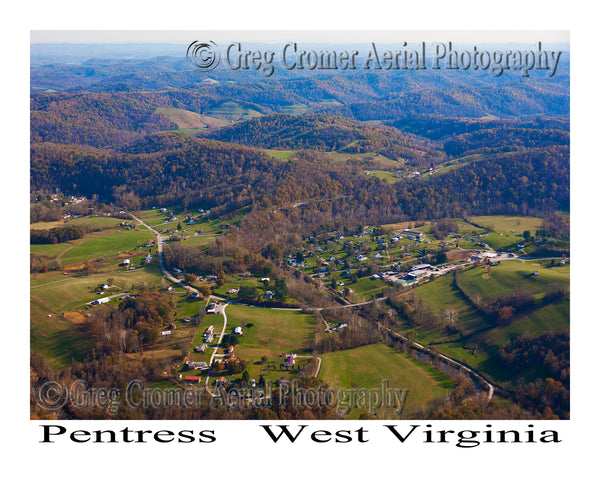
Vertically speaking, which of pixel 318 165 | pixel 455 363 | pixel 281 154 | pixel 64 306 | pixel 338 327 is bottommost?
pixel 455 363

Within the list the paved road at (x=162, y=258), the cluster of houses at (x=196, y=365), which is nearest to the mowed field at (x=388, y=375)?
the cluster of houses at (x=196, y=365)

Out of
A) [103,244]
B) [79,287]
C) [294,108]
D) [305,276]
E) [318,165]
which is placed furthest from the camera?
[294,108]

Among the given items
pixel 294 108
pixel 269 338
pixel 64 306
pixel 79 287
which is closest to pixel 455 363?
pixel 269 338

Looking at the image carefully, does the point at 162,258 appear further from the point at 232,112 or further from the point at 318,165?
the point at 232,112

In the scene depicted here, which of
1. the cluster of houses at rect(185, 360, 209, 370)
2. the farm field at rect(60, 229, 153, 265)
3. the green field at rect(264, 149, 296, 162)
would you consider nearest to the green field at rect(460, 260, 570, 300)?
the cluster of houses at rect(185, 360, 209, 370)

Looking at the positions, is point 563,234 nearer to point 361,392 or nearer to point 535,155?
point 361,392

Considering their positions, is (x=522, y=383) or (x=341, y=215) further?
(x=341, y=215)

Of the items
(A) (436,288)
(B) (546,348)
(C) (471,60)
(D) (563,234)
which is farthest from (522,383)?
(C) (471,60)
